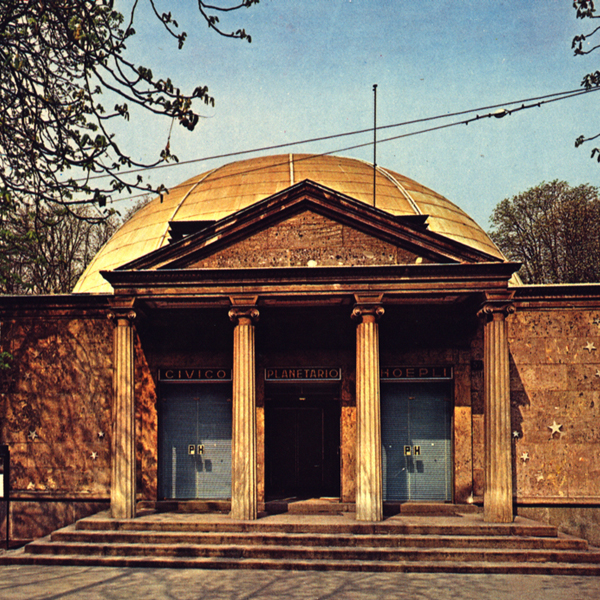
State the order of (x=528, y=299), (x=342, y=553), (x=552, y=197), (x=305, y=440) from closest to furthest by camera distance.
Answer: (x=342, y=553)
(x=528, y=299)
(x=305, y=440)
(x=552, y=197)

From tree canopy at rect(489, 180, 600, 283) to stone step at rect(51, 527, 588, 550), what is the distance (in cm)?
2480

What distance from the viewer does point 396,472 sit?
19141mm

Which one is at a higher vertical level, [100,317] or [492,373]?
[100,317]

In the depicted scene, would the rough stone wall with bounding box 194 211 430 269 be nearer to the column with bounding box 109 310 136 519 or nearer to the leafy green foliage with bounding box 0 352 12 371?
the column with bounding box 109 310 136 519

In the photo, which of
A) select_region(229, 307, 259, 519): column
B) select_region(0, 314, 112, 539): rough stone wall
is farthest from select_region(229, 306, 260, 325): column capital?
select_region(0, 314, 112, 539): rough stone wall

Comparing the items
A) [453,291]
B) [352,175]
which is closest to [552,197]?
[352,175]

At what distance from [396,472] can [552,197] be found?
26211mm

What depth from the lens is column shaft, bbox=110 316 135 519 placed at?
55.3 ft

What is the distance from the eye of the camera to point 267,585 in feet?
43.9

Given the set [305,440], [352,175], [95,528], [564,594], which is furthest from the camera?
[352,175]

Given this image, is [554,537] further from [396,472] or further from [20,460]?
[20,460]

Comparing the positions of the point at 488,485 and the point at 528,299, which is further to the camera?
the point at 528,299

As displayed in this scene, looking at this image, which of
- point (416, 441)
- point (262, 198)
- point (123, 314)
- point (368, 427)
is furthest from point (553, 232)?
point (123, 314)

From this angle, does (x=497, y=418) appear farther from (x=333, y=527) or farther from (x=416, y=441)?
(x=333, y=527)
